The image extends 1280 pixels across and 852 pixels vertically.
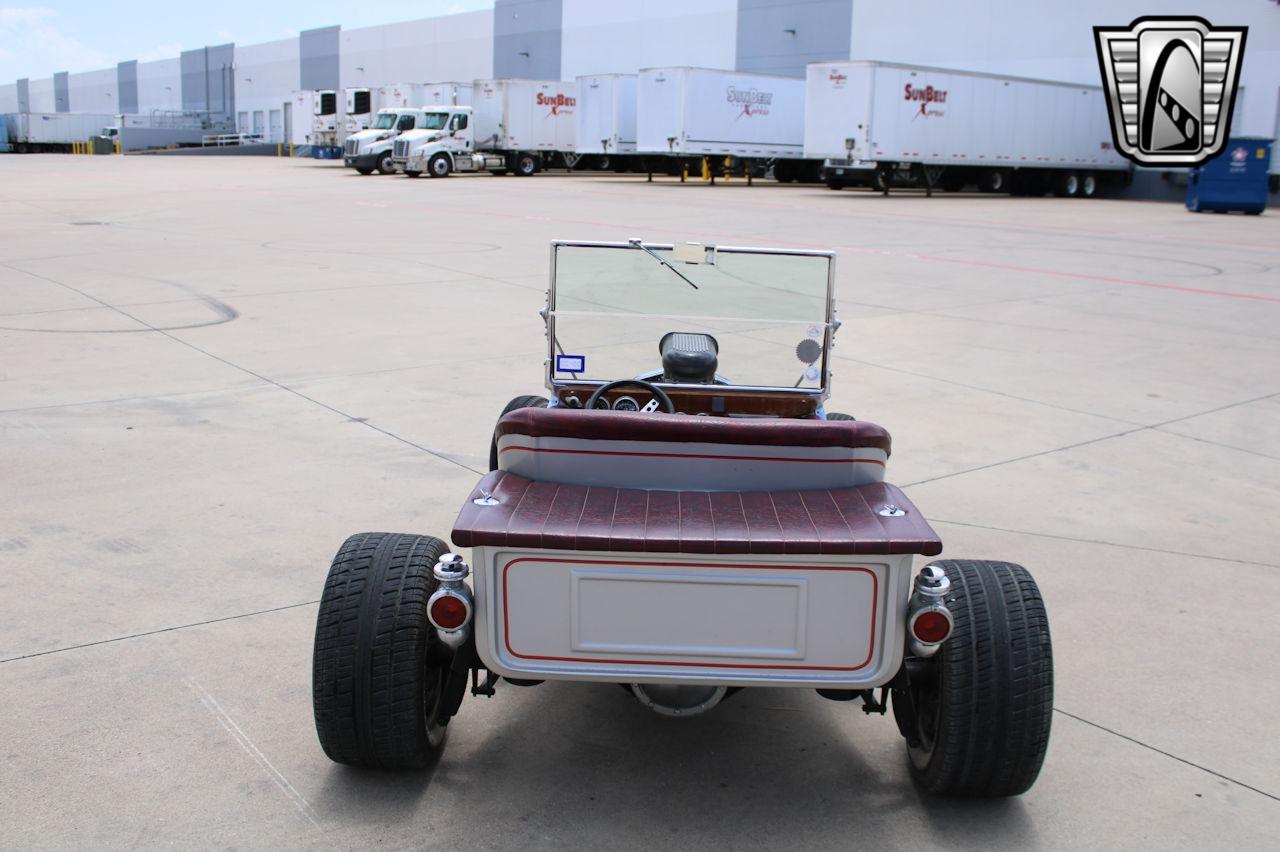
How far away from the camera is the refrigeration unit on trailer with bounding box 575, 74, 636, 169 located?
39719 millimetres

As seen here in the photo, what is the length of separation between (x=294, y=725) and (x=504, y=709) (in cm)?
62

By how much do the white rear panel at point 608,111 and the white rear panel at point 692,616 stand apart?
123 ft

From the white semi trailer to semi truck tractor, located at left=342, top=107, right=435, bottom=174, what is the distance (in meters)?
39.0

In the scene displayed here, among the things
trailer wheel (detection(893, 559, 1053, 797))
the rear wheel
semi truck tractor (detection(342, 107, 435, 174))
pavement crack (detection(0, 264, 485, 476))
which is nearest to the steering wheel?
the rear wheel

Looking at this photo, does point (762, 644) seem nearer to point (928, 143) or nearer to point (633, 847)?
point (633, 847)

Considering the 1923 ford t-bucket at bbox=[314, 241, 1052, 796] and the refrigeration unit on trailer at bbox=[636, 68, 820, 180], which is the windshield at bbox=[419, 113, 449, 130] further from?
the 1923 ford t-bucket at bbox=[314, 241, 1052, 796]

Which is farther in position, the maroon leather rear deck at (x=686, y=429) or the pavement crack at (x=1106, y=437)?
the pavement crack at (x=1106, y=437)

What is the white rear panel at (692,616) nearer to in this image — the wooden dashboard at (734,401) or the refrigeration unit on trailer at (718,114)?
the wooden dashboard at (734,401)

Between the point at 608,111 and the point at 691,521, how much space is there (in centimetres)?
3856

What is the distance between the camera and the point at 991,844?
2.98 meters

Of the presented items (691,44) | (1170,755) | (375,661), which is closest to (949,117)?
(691,44)

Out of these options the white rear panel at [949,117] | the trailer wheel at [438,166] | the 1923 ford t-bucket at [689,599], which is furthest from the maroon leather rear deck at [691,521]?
the trailer wheel at [438,166]

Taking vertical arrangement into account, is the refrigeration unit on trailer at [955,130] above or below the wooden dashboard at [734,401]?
above

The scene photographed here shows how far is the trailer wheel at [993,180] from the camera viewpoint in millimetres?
36938
